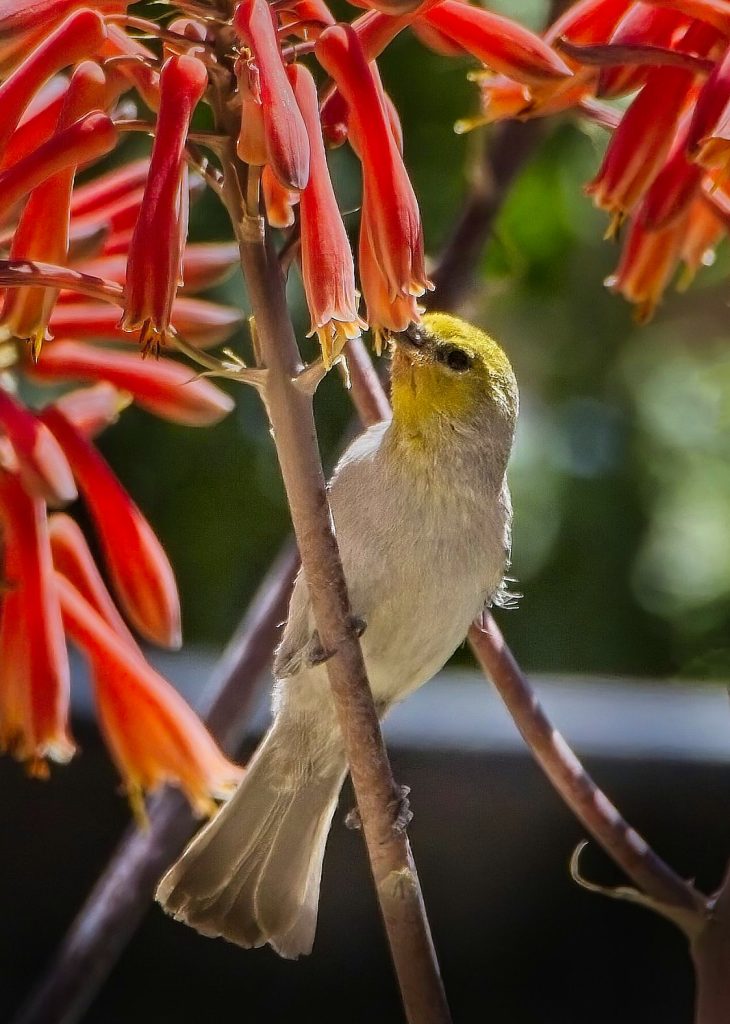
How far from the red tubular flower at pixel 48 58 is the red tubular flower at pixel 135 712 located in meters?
0.62

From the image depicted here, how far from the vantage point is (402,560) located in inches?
80.4

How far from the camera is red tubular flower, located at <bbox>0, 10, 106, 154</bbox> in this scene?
1.17 m

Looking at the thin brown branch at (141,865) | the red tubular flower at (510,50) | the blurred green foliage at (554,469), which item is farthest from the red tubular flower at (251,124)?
the blurred green foliage at (554,469)

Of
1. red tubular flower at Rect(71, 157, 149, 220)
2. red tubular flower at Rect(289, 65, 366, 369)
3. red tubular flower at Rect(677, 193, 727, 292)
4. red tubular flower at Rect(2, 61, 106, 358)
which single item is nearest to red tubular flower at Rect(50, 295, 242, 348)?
red tubular flower at Rect(71, 157, 149, 220)

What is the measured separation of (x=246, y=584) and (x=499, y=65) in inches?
74.5

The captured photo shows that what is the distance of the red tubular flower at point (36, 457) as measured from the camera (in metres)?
1.41

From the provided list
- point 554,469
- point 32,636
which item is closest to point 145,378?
point 32,636

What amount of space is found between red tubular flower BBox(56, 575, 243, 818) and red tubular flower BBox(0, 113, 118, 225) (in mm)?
616

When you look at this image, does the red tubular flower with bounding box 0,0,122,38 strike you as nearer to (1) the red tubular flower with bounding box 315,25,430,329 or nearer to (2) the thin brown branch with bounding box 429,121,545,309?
(1) the red tubular flower with bounding box 315,25,430,329

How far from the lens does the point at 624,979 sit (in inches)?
107

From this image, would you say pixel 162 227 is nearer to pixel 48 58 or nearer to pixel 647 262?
pixel 48 58

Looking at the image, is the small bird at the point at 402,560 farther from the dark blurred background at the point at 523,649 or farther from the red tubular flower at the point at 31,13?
the red tubular flower at the point at 31,13

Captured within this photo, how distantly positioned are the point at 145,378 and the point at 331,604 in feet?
1.81

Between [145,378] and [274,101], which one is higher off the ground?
[274,101]
